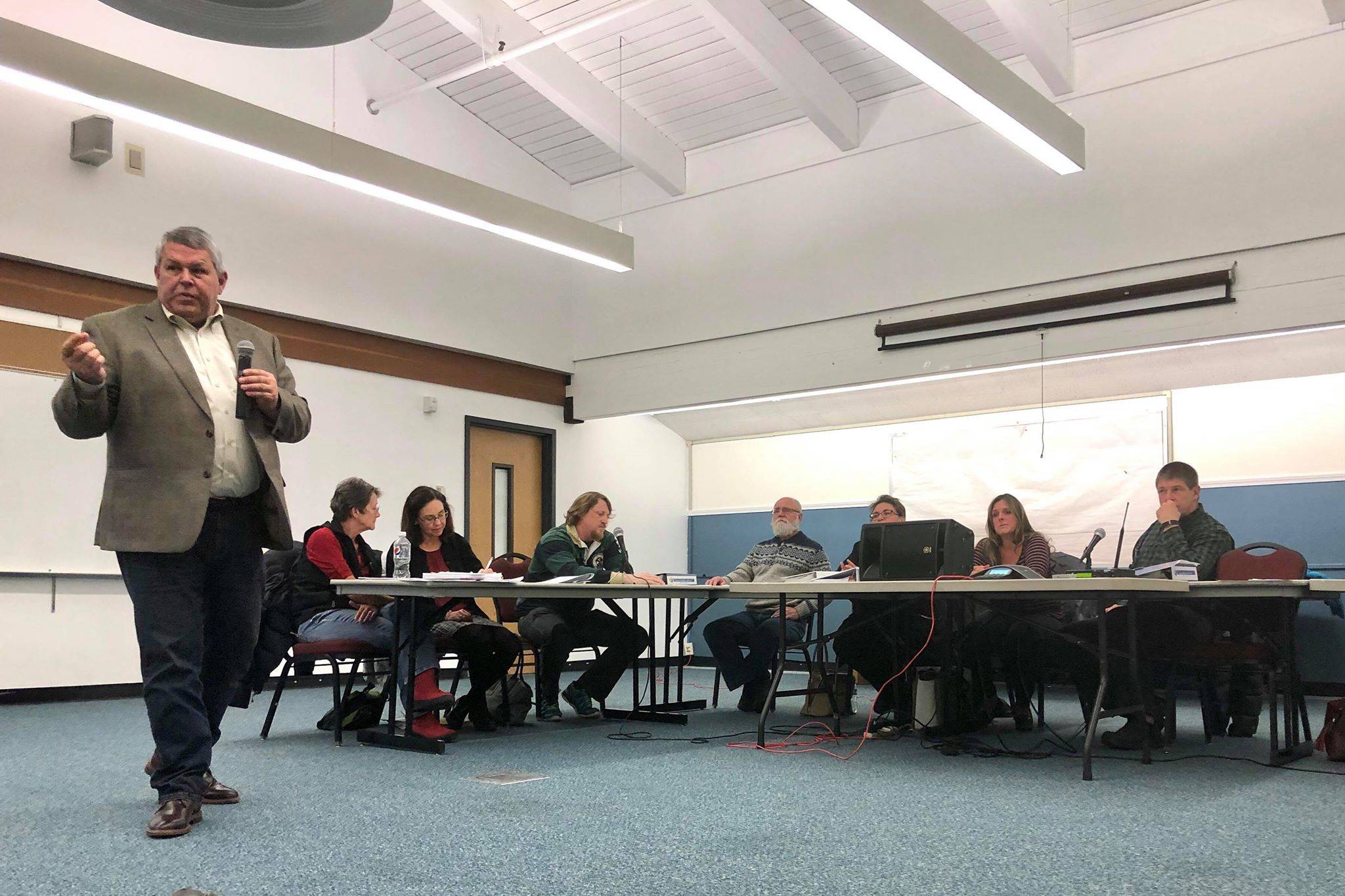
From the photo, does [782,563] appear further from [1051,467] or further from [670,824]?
[670,824]

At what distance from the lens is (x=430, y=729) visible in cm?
382

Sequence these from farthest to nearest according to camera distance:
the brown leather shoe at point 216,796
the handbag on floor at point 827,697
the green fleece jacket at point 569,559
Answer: the handbag on floor at point 827,697
the green fleece jacket at point 569,559
the brown leather shoe at point 216,796

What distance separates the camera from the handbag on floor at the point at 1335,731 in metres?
3.44

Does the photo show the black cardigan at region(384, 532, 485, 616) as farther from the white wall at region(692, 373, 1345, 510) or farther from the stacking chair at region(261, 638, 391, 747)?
the white wall at region(692, 373, 1345, 510)

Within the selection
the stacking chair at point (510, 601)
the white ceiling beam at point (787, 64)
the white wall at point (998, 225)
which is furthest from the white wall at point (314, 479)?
the white ceiling beam at point (787, 64)

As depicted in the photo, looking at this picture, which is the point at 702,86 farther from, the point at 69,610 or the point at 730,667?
the point at 69,610

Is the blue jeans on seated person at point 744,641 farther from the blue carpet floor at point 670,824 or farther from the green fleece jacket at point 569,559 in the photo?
the blue carpet floor at point 670,824

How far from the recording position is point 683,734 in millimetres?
4105

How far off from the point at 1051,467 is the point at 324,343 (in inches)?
184

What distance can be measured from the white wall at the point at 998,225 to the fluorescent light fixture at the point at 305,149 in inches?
49.2

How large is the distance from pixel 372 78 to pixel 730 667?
4.54m

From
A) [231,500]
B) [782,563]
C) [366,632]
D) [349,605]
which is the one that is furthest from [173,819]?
[782,563]

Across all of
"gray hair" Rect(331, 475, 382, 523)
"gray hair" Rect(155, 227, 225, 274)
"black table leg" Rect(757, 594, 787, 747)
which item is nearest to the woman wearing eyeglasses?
"black table leg" Rect(757, 594, 787, 747)

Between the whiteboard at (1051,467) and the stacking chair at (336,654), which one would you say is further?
the whiteboard at (1051,467)
